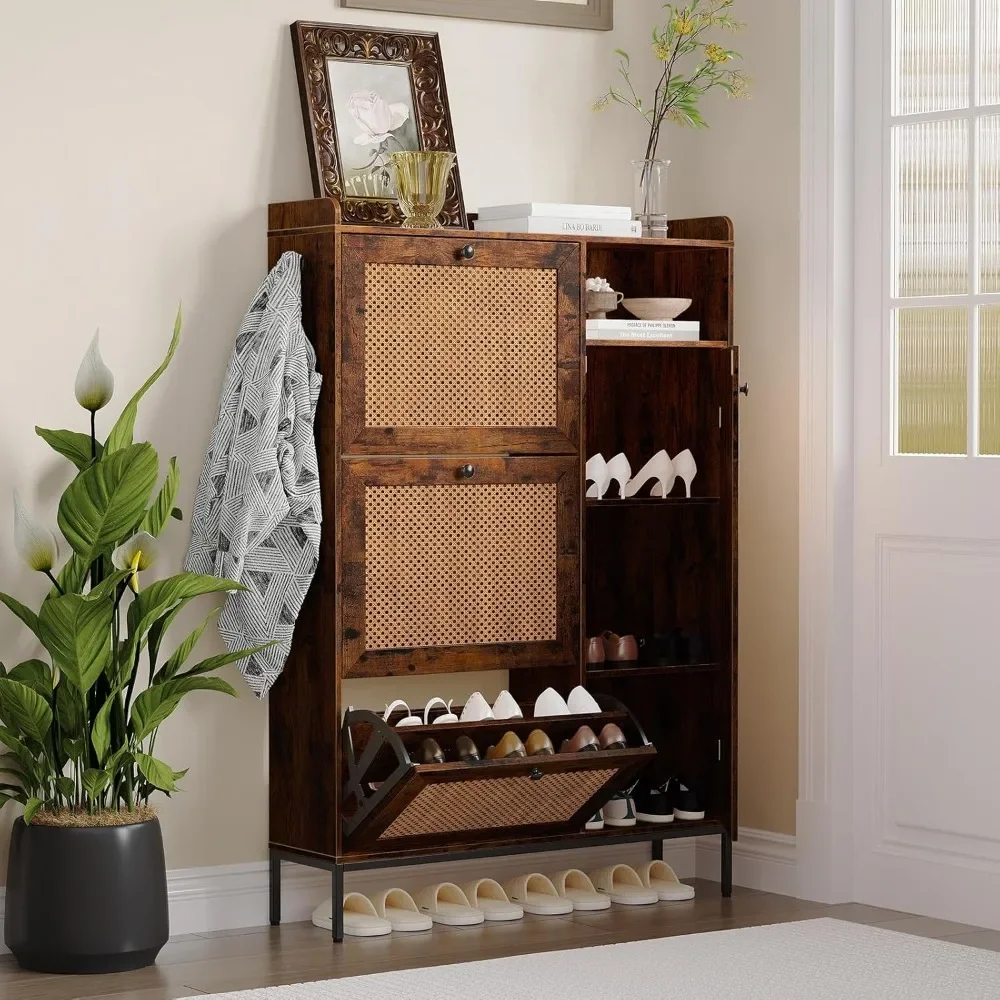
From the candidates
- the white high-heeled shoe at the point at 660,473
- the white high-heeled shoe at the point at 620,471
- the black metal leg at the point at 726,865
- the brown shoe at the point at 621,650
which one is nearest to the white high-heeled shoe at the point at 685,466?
the white high-heeled shoe at the point at 660,473

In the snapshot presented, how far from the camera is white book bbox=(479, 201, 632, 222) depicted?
4309mm

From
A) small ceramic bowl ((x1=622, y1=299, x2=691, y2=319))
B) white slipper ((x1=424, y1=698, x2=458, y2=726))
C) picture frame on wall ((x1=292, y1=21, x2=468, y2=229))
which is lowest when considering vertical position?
white slipper ((x1=424, y1=698, x2=458, y2=726))

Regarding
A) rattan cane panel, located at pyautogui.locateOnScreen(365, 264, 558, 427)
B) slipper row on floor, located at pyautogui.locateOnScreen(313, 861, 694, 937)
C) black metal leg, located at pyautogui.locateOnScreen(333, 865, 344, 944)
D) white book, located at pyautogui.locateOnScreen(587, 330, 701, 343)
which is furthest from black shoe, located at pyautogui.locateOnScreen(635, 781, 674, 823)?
white book, located at pyautogui.locateOnScreen(587, 330, 701, 343)

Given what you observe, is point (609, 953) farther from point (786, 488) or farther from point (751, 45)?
point (751, 45)

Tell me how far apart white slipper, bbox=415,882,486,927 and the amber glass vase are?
1.53 metres

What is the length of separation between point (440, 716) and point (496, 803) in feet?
0.80

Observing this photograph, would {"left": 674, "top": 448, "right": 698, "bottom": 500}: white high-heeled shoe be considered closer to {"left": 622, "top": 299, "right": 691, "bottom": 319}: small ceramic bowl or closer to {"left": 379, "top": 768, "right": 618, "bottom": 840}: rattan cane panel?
{"left": 622, "top": 299, "right": 691, "bottom": 319}: small ceramic bowl

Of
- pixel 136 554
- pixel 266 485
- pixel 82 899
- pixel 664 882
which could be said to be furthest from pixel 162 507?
pixel 664 882

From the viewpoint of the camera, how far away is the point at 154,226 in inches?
163

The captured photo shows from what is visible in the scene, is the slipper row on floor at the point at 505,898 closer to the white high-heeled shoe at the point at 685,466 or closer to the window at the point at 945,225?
the white high-heeled shoe at the point at 685,466

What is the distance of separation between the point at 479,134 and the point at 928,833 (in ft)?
6.63

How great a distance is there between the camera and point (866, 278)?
14.8 feet

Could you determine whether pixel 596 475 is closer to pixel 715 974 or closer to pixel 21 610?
pixel 715 974

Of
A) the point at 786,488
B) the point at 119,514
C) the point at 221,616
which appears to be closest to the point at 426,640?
the point at 221,616
